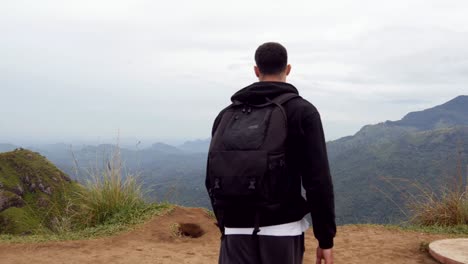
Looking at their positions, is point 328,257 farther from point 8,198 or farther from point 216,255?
point 8,198

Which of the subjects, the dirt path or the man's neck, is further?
the dirt path

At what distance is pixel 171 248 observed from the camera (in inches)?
231

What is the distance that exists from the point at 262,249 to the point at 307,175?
43 centimetres

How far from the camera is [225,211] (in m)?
2.29

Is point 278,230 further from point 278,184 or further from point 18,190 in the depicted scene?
point 18,190

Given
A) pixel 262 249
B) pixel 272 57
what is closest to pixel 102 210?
pixel 262 249

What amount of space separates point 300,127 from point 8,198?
486 inches

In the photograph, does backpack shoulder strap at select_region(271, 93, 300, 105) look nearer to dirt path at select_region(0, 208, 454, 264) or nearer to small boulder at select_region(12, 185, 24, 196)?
dirt path at select_region(0, 208, 454, 264)

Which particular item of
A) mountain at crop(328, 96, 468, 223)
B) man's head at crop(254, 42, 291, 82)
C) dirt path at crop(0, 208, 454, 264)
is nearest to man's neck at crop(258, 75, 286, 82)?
man's head at crop(254, 42, 291, 82)

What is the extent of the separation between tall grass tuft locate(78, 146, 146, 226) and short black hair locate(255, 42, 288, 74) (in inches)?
208

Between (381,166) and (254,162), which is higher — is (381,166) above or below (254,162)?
below

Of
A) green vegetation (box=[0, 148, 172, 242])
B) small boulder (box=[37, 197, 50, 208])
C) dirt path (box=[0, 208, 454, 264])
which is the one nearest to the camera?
dirt path (box=[0, 208, 454, 264])

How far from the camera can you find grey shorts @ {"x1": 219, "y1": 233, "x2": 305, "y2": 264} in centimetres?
221

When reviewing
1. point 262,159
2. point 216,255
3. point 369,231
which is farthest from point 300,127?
point 369,231
